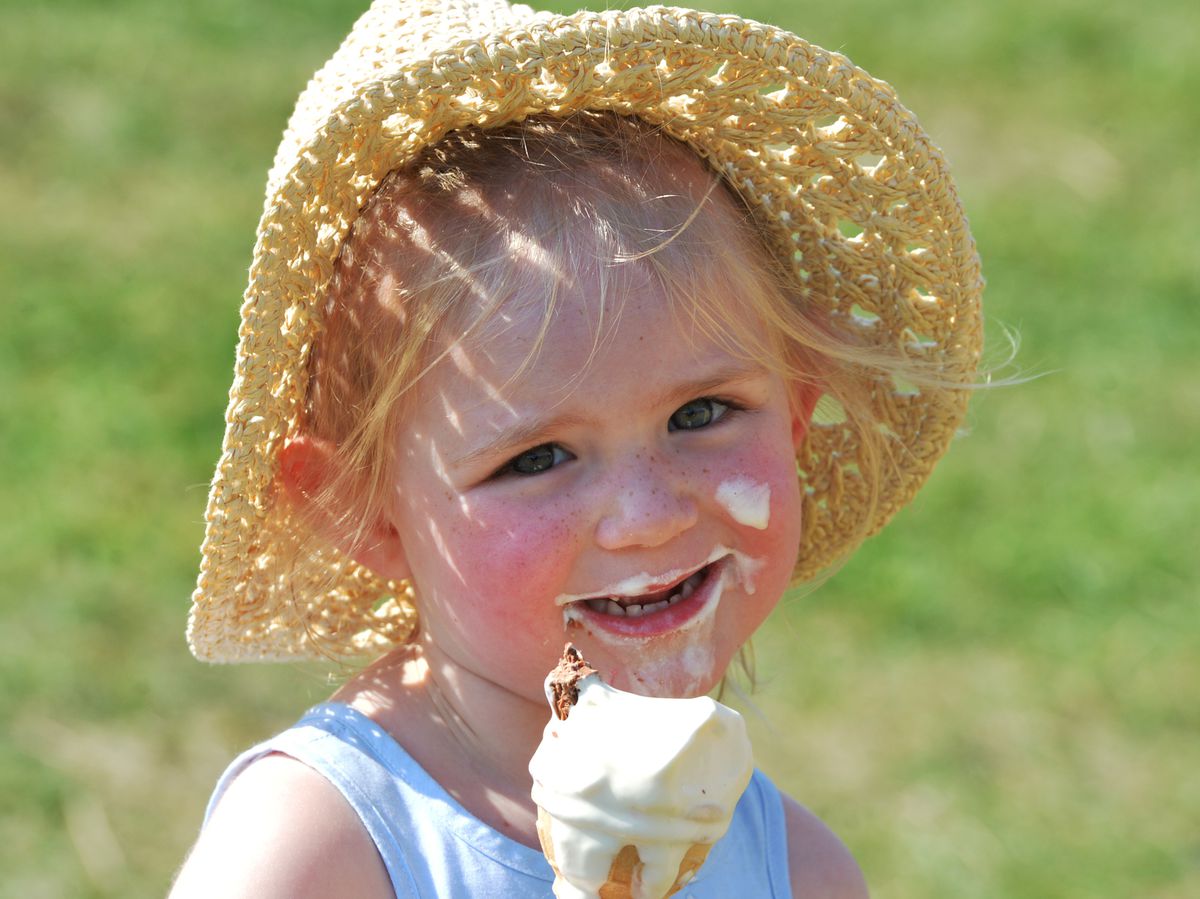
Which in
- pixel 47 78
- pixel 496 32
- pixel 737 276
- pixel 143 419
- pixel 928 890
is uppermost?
pixel 496 32

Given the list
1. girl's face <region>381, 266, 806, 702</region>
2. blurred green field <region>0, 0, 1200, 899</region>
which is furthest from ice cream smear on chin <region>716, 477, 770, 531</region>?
blurred green field <region>0, 0, 1200, 899</region>

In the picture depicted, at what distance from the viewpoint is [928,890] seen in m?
3.31

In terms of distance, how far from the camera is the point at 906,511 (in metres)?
4.38

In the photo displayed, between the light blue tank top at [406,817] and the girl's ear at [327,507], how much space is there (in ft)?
0.57

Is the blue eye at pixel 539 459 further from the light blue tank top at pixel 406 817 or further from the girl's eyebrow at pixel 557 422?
the light blue tank top at pixel 406 817

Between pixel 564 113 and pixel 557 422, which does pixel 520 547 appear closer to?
pixel 557 422

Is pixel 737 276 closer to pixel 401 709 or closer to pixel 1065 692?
pixel 401 709

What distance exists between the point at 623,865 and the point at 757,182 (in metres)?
0.87

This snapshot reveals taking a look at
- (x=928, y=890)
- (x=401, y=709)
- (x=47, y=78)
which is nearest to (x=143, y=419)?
(x=47, y=78)

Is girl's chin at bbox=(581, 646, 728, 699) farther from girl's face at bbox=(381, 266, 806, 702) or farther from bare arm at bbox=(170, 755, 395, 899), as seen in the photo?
bare arm at bbox=(170, 755, 395, 899)

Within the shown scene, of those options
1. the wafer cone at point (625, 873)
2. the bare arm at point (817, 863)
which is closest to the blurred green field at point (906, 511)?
the bare arm at point (817, 863)

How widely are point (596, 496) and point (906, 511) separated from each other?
9.15ft

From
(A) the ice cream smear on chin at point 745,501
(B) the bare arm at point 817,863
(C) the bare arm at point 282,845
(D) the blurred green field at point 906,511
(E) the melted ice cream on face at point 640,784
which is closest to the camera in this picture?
(E) the melted ice cream on face at point 640,784

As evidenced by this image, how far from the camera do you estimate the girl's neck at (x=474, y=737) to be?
189 centimetres
